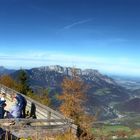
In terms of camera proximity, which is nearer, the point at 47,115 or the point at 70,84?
the point at 47,115

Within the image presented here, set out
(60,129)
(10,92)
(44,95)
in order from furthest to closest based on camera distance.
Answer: (44,95), (10,92), (60,129)

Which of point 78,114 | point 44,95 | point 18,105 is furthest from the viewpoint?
point 44,95

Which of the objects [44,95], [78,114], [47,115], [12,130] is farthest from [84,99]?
[12,130]

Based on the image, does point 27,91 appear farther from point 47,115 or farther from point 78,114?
point 47,115

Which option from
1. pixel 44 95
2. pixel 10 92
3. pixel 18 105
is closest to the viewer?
pixel 18 105

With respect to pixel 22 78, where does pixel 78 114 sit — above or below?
below

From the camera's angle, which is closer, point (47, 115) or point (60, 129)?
point (60, 129)

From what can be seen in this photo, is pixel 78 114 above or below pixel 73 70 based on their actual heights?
below

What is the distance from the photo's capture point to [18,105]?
15.4m

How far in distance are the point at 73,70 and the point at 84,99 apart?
23.0ft

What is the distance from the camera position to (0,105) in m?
15.9

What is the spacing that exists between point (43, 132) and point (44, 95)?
73.3m

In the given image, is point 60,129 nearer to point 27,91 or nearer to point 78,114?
point 78,114

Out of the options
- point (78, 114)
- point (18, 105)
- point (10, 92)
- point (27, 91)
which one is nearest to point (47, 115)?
point (18, 105)
